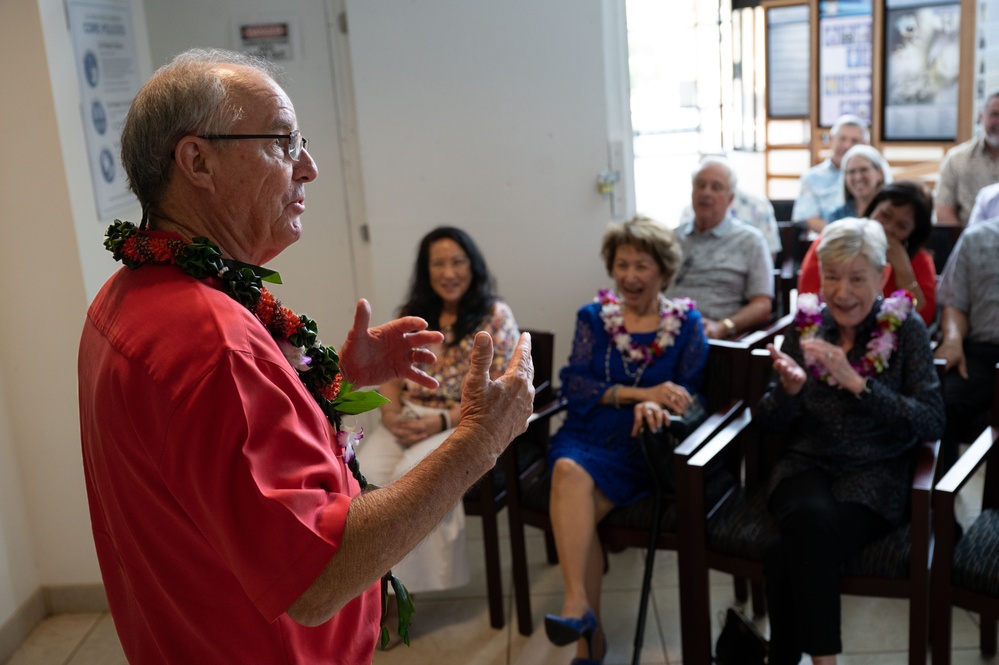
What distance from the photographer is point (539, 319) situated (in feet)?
14.0

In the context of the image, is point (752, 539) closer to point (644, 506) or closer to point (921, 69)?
point (644, 506)

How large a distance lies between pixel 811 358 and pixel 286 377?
193 centimetres

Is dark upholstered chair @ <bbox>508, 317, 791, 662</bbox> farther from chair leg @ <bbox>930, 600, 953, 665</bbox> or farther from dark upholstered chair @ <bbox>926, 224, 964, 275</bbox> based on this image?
dark upholstered chair @ <bbox>926, 224, 964, 275</bbox>

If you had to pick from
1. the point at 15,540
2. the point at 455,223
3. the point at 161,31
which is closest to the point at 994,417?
the point at 455,223

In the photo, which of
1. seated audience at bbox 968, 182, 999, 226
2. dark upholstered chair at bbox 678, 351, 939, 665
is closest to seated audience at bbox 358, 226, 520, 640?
dark upholstered chair at bbox 678, 351, 939, 665

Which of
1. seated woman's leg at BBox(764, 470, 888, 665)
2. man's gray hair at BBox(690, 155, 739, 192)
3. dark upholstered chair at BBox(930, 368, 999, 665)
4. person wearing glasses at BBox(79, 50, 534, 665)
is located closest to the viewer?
person wearing glasses at BBox(79, 50, 534, 665)

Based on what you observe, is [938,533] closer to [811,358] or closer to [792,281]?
[811,358]

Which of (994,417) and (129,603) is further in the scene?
(994,417)

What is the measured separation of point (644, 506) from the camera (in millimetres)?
2869

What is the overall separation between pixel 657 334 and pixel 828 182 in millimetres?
2445

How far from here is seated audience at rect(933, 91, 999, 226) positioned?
4770 mm

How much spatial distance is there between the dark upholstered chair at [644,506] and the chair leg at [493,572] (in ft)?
0.25

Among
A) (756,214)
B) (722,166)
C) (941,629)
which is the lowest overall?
(941,629)

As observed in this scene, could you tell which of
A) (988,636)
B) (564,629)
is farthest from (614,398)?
(988,636)
